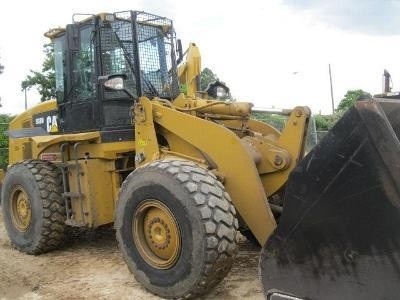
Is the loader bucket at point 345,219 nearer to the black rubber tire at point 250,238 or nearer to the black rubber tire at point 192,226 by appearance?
the black rubber tire at point 192,226

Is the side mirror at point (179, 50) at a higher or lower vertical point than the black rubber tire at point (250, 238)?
higher

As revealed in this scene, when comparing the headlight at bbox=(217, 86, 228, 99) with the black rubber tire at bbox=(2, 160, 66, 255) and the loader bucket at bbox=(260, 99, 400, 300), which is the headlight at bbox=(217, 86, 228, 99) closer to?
the black rubber tire at bbox=(2, 160, 66, 255)

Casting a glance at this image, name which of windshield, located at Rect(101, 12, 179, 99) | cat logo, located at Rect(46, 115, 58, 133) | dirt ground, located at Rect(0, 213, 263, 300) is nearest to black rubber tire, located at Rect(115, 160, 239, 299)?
dirt ground, located at Rect(0, 213, 263, 300)

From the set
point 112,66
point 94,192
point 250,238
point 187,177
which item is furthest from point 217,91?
point 187,177

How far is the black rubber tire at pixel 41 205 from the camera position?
623 centimetres

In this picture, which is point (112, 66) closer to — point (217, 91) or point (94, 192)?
point (217, 91)

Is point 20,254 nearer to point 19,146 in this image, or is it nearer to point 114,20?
point 19,146

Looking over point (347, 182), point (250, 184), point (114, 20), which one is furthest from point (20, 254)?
point (347, 182)

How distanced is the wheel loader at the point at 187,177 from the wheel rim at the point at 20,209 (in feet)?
0.07

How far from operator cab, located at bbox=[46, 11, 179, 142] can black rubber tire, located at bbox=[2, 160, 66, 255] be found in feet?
2.04

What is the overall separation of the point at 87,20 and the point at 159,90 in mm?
1158

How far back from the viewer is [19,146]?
7.41m

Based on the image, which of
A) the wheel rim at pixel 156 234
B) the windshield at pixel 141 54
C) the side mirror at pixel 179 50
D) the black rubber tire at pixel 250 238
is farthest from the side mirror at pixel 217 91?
the wheel rim at pixel 156 234

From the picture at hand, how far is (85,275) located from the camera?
5371 millimetres
